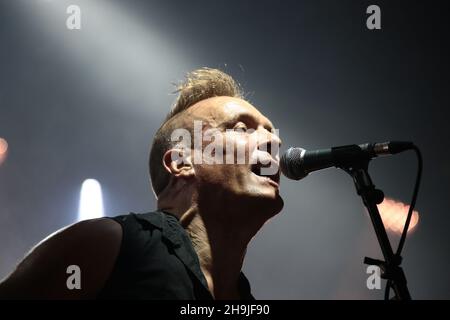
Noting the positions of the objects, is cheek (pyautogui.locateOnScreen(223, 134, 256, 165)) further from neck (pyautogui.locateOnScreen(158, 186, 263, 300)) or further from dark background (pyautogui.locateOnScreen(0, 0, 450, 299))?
dark background (pyautogui.locateOnScreen(0, 0, 450, 299))

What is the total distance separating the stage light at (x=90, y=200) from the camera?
5680mm

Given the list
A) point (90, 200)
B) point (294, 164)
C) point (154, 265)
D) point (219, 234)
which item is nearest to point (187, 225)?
point (219, 234)

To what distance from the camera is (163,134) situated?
238cm

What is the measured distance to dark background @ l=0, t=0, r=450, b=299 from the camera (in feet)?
16.5

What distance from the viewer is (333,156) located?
1.93 meters

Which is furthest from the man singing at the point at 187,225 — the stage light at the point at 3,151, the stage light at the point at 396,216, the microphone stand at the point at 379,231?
the stage light at the point at 396,216

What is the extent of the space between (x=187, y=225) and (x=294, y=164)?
606mm

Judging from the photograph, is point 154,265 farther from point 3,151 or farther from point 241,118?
point 3,151

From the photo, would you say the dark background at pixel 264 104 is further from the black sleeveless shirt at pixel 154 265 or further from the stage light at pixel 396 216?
the black sleeveless shirt at pixel 154 265

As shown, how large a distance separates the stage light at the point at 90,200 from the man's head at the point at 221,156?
3600mm

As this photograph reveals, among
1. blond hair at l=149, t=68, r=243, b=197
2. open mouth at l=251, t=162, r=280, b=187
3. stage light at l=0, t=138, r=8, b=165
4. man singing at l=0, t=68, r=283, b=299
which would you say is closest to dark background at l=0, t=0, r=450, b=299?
stage light at l=0, t=138, r=8, b=165

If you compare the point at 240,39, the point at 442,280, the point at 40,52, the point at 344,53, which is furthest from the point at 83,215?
the point at 442,280

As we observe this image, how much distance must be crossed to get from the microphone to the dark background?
3.20m
